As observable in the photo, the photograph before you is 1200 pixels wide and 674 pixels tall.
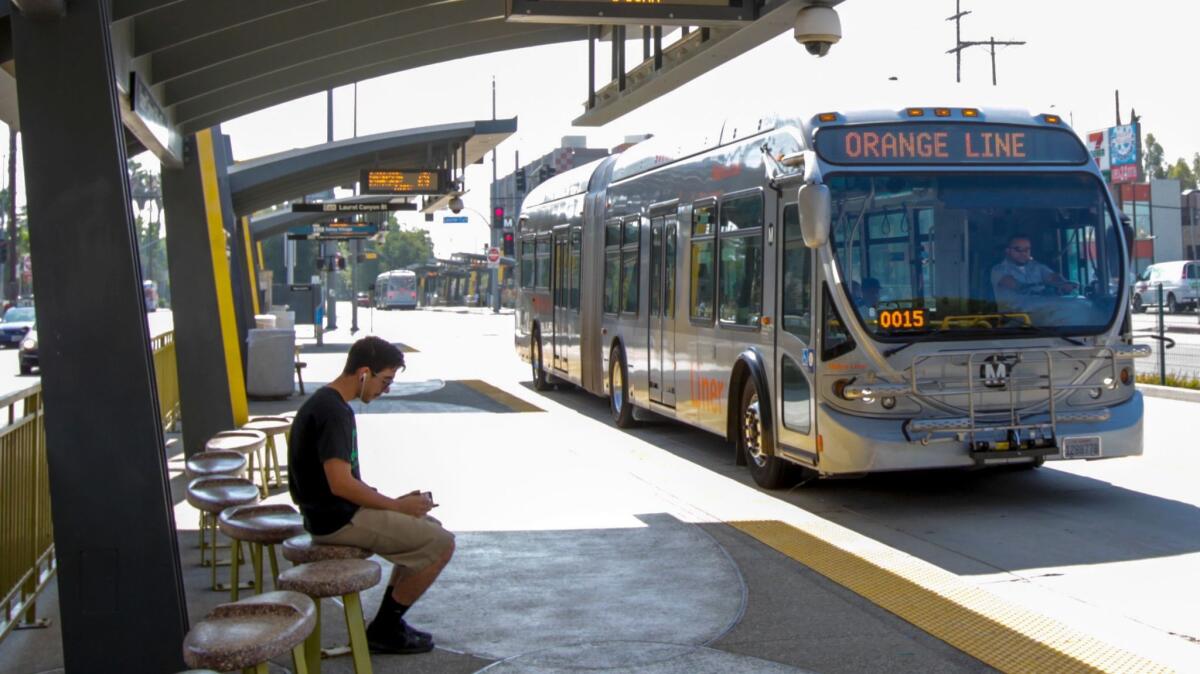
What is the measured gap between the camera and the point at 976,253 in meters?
10.2

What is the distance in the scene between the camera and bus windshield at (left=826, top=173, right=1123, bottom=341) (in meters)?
10.0

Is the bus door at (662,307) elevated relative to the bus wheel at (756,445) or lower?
elevated

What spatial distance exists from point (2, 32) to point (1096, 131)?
61602 mm

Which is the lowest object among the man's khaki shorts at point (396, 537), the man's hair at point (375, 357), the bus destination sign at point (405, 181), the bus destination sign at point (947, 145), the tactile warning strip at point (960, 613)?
the tactile warning strip at point (960, 613)

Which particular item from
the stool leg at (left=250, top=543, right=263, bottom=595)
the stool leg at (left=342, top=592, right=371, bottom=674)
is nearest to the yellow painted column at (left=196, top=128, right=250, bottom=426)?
the stool leg at (left=250, top=543, right=263, bottom=595)

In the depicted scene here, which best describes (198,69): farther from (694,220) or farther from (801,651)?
(801,651)

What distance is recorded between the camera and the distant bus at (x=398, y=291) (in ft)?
310

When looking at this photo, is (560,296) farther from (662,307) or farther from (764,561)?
(764,561)

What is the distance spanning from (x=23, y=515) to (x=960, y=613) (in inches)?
192

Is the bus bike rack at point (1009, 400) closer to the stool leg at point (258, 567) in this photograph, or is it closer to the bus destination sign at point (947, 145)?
the bus destination sign at point (947, 145)

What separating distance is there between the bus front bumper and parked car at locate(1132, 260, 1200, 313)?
4217 cm

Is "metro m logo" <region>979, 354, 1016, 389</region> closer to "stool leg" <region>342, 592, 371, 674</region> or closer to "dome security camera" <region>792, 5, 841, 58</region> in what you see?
"dome security camera" <region>792, 5, 841, 58</region>

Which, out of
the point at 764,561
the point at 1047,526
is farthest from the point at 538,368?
the point at 764,561

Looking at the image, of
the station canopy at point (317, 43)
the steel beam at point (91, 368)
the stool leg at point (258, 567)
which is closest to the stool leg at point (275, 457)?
the station canopy at point (317, 43)
